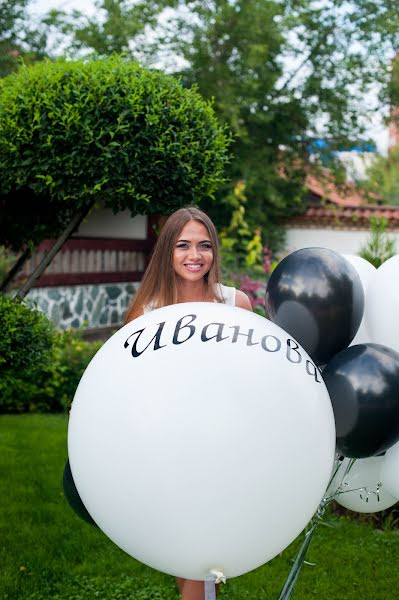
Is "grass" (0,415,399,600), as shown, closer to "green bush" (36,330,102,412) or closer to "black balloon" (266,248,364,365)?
"black balloon" (266,248,364,365)

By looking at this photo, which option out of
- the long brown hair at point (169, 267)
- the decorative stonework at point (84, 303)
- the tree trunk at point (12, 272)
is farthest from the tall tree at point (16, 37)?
the long brown hair at point (169, 267)

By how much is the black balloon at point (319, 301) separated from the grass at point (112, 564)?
3.63 feet

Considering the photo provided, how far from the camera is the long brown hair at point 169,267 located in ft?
7.85

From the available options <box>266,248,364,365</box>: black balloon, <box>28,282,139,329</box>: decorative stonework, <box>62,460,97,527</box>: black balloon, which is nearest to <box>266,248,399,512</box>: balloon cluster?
<box>266,248,364,365</box>: black balloon

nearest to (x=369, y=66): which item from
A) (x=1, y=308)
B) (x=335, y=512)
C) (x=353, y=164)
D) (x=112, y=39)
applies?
(x=353, y=164)

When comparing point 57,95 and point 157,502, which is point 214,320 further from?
point 57,95

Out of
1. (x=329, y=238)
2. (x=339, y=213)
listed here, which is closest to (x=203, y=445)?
(x=339, y=213)

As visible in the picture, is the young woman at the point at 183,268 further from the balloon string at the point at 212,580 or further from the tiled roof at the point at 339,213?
the tiled roof at the point at 339,213

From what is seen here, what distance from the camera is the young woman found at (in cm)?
237

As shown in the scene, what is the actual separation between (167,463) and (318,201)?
1240 cm

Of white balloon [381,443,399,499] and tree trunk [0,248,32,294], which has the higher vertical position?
tree trunk [0,248,32,294]

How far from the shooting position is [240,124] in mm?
11555

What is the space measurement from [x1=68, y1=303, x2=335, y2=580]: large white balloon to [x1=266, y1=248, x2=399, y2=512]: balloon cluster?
198 mm

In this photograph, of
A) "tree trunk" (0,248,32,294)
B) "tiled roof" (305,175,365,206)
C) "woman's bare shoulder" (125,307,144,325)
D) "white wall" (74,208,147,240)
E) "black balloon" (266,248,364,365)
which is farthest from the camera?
"tiled roof" (305,175,365,206)
